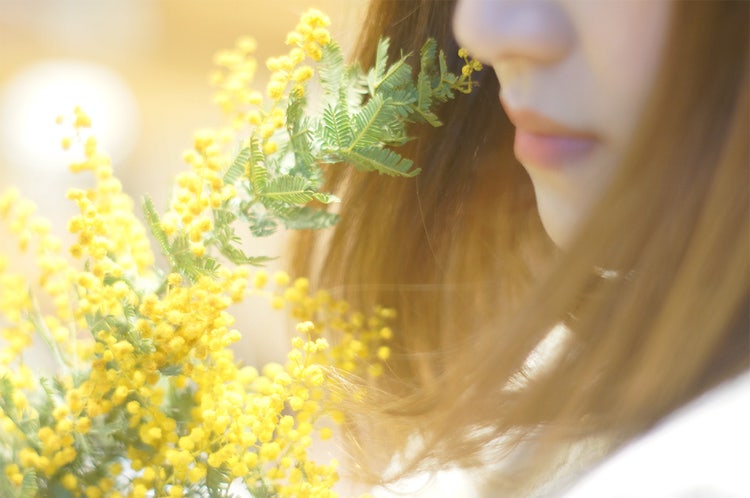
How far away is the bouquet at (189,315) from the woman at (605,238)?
91mm

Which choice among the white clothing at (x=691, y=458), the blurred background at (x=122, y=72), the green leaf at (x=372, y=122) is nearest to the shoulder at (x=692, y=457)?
the white clothing at (x=691, y=458)

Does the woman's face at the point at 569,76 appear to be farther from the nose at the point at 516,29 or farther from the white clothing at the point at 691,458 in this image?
the white clothing at the point at 691,458

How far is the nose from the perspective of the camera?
0.49 meters

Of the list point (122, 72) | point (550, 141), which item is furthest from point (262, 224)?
point (122, 72)

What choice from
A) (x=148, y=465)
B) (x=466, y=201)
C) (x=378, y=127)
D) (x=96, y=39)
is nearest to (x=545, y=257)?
(x=466, y=201)

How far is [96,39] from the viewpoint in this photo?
3012 mm

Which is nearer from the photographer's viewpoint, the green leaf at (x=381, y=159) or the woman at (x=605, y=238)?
the woman at (x=605, y=238)

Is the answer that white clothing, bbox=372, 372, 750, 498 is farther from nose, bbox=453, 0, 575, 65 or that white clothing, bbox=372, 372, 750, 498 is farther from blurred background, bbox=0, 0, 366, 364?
blurred background, bbox=0, 0, 366, 364

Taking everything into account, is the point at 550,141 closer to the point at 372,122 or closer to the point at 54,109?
the point at 372,122

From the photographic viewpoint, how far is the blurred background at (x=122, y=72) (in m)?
2.70

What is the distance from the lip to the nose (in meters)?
0.04

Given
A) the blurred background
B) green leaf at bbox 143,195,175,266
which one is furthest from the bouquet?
the blurred background

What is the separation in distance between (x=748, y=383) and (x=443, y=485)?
0.29 m

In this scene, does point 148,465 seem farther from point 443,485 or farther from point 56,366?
point 443,485
